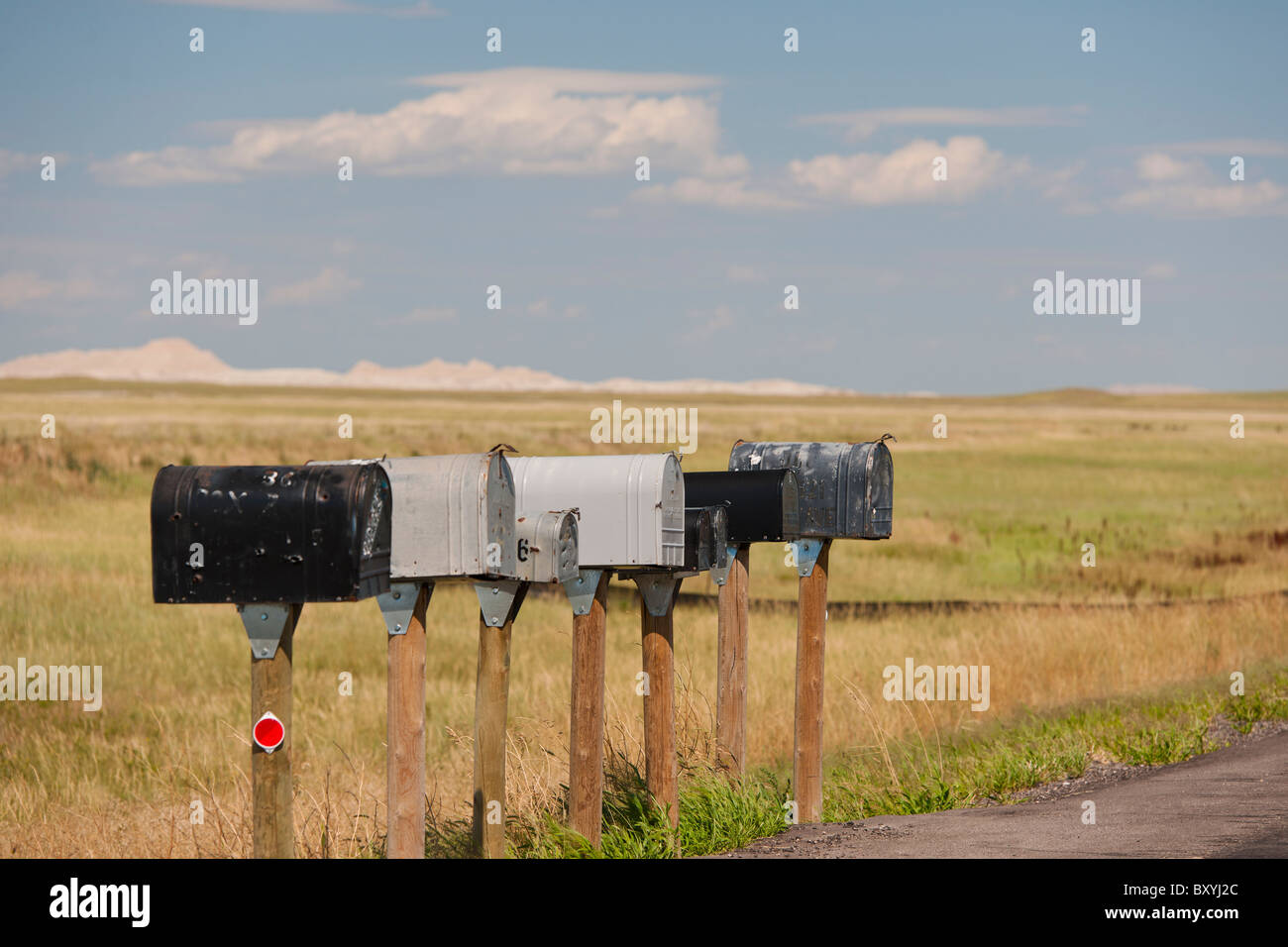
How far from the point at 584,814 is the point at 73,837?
338 centimetres

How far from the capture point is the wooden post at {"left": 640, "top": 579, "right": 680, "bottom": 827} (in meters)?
6.04

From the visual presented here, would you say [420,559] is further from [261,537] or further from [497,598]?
[261,537]

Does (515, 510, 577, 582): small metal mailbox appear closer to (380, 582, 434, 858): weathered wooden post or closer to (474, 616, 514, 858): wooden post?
(474, 616, 514, 858): wooden post

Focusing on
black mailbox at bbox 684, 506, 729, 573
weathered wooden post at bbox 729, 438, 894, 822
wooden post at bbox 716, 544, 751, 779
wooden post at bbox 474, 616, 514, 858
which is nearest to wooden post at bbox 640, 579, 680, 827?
black mailbox at bbox 684, 506, 729, 573

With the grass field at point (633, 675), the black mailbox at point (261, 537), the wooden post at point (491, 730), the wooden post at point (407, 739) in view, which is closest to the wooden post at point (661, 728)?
the grass field at point (633, 675)

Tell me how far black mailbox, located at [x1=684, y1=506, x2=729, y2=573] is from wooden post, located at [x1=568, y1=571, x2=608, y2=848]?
647mm

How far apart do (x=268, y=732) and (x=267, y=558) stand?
0.52m

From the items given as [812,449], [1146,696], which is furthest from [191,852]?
[1146,696]

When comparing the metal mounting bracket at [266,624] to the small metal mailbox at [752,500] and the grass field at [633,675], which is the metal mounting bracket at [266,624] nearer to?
the grass field at [633,675]

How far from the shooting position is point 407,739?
4.74m

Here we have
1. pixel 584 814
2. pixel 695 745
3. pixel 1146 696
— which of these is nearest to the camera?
pixel 584 814

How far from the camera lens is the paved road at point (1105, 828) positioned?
224 inches
